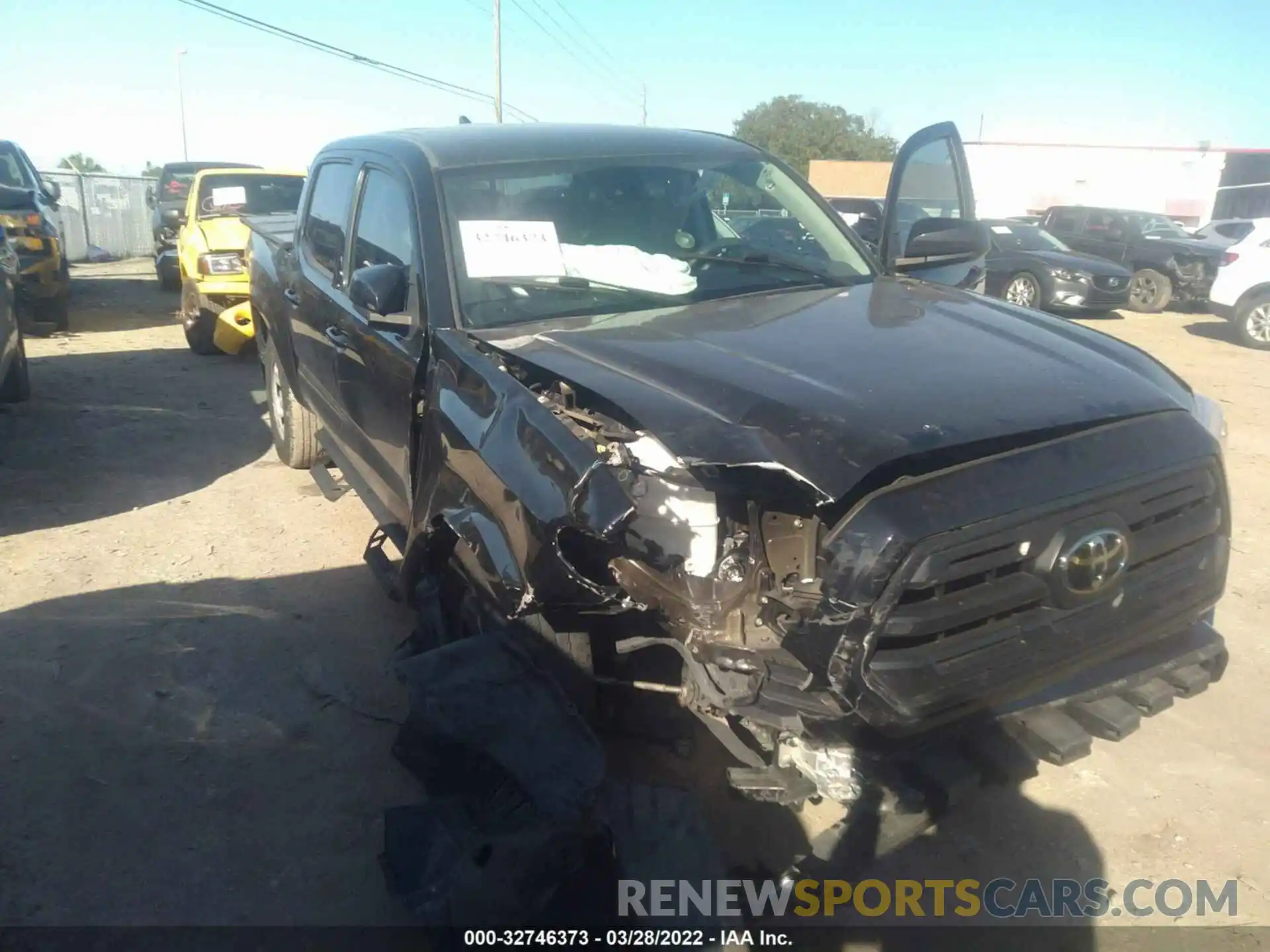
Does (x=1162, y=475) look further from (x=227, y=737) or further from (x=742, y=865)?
(x=227, y=737)

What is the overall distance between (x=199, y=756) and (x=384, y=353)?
149 cm

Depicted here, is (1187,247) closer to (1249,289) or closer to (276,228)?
(1249,289)

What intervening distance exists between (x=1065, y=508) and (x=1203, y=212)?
113ft

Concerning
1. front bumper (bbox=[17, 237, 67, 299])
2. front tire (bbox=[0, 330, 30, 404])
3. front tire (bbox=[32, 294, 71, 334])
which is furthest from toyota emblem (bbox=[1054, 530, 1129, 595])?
front tire (bbox=[32, 294, 71, 334])

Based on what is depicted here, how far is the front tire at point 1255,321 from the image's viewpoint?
12391 mm

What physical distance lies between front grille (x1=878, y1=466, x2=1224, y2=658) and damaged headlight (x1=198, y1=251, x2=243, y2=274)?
338 inches

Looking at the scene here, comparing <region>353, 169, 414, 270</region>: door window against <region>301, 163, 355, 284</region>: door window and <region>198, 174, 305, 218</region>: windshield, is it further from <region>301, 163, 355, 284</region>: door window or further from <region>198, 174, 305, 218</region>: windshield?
<region>198, 174, 305, 218</region>: windshield

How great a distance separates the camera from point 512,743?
230cm

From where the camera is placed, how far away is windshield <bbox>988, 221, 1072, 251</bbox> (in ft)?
50.1

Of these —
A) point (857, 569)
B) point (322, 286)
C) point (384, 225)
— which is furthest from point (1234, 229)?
point (857, 569)

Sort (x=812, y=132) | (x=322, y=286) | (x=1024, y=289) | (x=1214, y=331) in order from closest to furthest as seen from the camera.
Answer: (x=322, y=286)
(x=1214, y=331)
(x=1024, y=289)
(x=812, y=132)

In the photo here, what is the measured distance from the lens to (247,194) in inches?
422

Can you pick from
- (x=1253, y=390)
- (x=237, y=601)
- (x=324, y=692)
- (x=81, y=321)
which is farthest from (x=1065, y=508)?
(x=81, y=321)

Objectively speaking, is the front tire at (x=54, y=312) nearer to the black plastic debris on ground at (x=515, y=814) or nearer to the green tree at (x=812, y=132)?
the black plastic debris on ground at (x=515, y=814)
